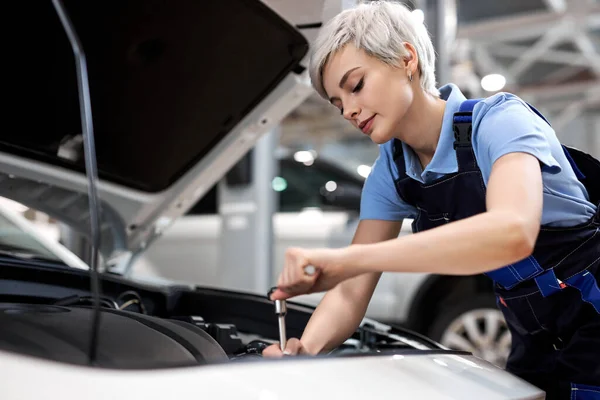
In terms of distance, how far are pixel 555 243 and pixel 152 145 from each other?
1.21 meters

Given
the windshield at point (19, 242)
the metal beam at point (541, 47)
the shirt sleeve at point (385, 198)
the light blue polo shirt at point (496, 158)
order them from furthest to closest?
1. the metal beam at point (541, 47)
2. the windshield at point (19, 242)
3. the shirt sleeve at point (385, 198)
4. the light blue polo shirt at point (496, 158)

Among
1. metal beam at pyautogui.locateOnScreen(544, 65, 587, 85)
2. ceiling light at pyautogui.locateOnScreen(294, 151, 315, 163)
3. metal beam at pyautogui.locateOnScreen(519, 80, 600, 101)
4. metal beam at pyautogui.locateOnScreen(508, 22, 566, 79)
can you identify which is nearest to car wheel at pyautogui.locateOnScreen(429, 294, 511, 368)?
ceiling light at pyautogui.locateOnScreen(294, 151, 315, 163)

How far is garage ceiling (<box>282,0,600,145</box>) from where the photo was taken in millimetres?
5945

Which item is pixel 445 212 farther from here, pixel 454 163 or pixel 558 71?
pixel 558 71

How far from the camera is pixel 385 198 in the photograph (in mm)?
1409

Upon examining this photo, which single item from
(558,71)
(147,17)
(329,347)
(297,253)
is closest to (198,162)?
(147,17)

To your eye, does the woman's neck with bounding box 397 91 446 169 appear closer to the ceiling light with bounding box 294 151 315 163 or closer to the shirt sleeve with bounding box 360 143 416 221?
the shirt sleeve with bounding box 360 143 416 221

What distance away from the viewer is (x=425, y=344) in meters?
1.52

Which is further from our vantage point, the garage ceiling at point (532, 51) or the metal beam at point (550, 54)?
the metal beam at point (550, 54)

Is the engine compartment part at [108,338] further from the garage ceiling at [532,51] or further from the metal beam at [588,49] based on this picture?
the metal beam at [588,49]

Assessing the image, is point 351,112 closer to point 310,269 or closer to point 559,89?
point 310,269

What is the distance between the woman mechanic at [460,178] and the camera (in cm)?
114

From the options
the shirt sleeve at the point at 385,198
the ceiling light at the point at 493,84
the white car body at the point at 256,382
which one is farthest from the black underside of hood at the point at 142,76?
the ceiling light at the point at 493,84

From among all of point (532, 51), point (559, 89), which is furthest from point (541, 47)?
point (559, 89)
